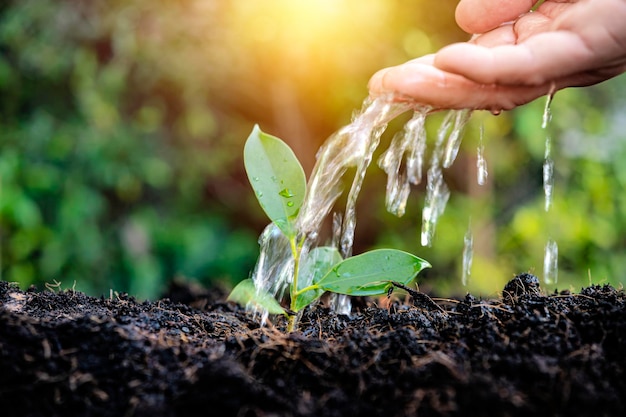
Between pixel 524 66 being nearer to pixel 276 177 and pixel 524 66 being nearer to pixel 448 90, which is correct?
pixel 448 90

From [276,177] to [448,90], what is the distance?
13.6 inches

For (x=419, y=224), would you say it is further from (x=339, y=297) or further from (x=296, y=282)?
(x=296, y=282)

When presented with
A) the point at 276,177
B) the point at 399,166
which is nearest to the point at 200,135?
the point at 399,166

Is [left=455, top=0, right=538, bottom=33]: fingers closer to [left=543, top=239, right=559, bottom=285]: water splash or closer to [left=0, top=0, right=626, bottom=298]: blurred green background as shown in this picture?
[left=543, top=239, right=559, bottom=285]: water splash

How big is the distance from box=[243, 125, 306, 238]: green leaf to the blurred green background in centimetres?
179

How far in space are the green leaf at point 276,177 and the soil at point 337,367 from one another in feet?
0.69

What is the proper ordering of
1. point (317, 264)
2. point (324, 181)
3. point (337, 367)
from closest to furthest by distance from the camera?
point (337, 367) < point (317, 264) < point (324, 181)

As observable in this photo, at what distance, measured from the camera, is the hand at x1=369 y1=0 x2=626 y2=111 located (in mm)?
958

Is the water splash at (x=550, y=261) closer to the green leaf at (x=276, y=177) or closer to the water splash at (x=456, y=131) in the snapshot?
the water splash at (x=456, y=131)

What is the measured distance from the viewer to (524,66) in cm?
96

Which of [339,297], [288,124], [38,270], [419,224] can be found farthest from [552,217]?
[38,270]

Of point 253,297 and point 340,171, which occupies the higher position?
point 340,171

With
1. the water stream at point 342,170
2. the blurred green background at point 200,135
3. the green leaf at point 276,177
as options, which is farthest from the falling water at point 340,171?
the blurred green background at point 200,135

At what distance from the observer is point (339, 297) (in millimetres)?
1321
